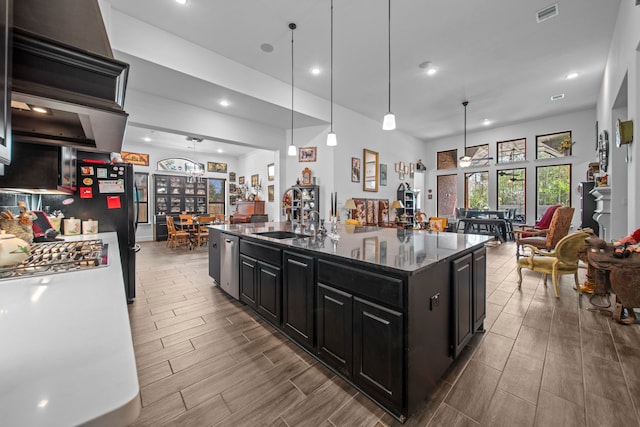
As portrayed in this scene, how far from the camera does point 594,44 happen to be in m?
4.03

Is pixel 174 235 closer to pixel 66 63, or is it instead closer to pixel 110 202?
pixel 110 202

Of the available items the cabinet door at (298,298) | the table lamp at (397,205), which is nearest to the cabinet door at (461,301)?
the cabinet door at (298,298)

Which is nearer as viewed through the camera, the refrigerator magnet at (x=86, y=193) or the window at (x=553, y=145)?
the refrigerator magnet at (x=86, y=193)

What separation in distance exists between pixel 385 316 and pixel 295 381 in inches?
33.4

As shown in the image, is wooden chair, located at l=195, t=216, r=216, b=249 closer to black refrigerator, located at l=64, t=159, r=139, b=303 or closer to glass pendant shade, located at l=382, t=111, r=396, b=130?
black refrigerator, located at l=64, t=159, r=139, b=303

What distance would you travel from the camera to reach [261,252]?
2.49 meters

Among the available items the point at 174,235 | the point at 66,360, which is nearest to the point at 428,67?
the point at 66,360

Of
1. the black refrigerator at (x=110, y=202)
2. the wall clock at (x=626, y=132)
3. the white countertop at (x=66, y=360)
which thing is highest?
the wall clock at (x=626, y=132)

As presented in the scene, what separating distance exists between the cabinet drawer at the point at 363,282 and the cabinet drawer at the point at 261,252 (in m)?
0.58

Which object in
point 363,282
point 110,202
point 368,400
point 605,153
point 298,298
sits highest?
point 605,153

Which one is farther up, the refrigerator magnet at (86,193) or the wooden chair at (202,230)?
the refrigerator magnet at (86,193)

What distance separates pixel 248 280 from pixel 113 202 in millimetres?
1943

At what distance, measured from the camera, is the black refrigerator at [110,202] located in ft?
9.60

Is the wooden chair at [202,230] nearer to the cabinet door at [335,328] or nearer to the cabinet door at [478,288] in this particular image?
the cabinet door at [335,328]
